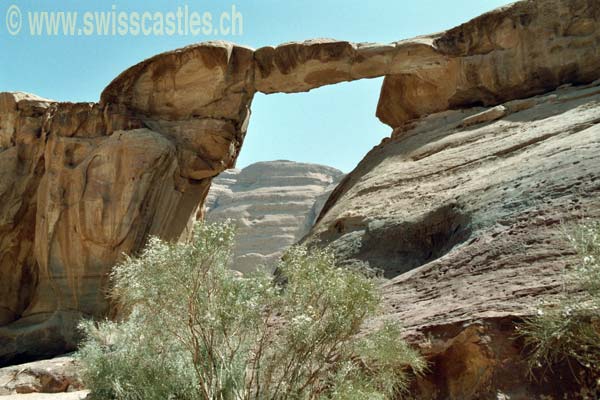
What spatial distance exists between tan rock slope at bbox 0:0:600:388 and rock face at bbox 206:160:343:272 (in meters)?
26.3

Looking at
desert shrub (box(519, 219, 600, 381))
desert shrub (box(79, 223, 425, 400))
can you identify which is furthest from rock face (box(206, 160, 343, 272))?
desert shrub (box(519, 219, 600, 381))

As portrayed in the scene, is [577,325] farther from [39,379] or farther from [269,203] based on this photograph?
[269,203]

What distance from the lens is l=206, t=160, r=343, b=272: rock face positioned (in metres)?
53.7

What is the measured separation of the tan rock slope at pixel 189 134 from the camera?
58.4 ft

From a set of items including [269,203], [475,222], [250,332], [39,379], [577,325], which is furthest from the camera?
[269,203]

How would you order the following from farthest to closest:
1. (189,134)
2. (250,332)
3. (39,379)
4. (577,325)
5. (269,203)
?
(269,203)
(189,134)
(39,379)
(250,332)
(577,325)

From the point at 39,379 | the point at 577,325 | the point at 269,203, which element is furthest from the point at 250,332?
the point at 269,203

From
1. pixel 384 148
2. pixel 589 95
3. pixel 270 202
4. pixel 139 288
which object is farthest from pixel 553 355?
pixel 270 202

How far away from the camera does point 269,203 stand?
59469mm

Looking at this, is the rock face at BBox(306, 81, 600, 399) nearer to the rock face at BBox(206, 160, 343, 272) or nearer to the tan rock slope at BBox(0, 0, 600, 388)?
the tan rock slope at BBox(0, 0, 600, 388)

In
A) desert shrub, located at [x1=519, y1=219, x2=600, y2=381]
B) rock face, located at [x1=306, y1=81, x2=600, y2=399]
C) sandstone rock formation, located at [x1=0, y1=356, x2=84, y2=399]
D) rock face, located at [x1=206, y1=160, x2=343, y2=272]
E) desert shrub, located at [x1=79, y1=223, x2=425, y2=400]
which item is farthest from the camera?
rock face, located at [x1=206, y1=160, x2=343, y2=272]

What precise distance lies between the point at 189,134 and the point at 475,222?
11.9 m

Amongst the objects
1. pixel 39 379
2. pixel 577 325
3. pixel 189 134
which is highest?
pixel 189 134

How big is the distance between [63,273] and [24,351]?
2474 mm
